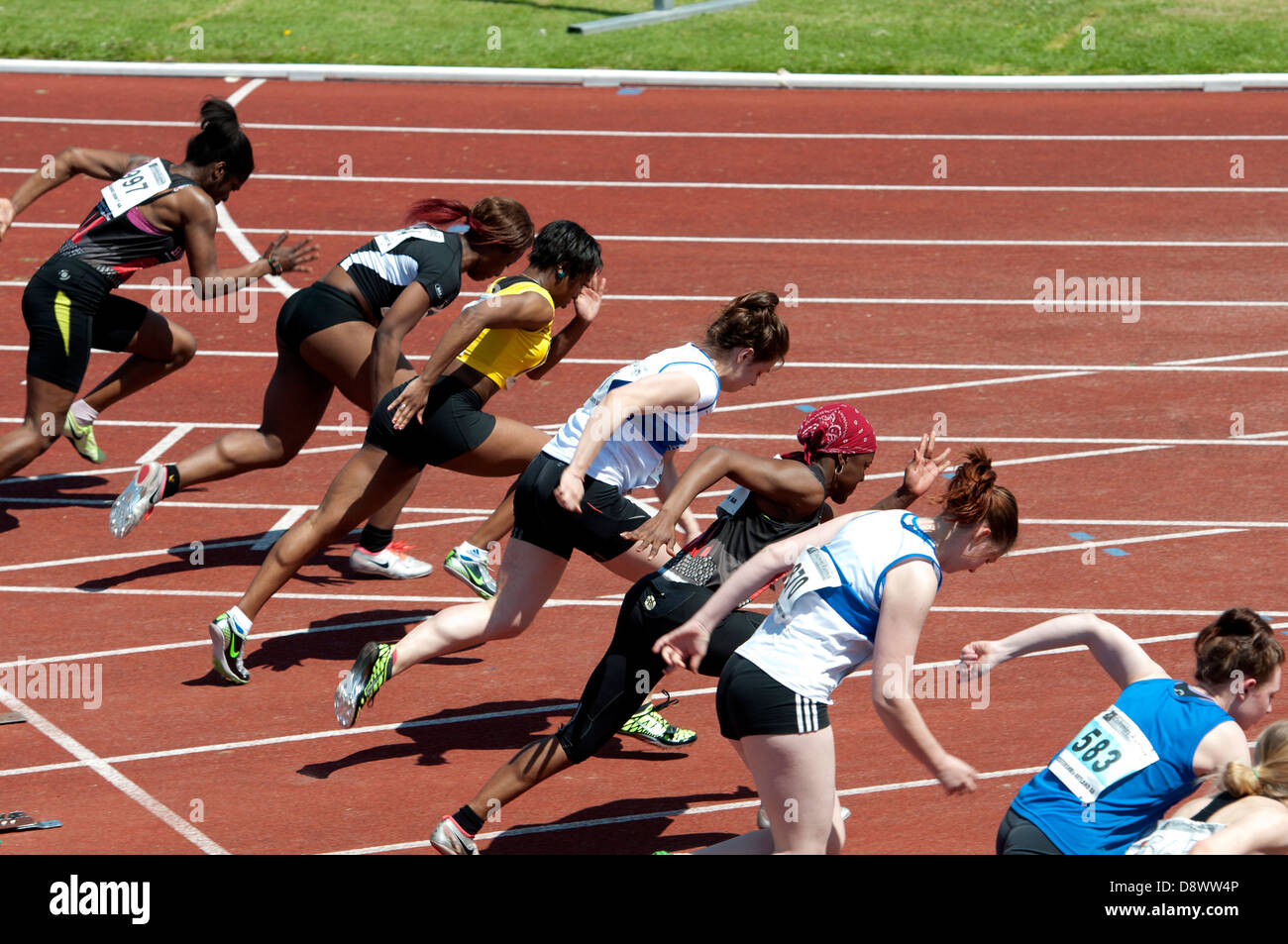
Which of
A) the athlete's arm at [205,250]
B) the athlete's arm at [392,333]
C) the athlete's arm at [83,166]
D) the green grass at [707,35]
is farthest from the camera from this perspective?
the green grass at [707,35]

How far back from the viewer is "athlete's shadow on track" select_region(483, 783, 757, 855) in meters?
5.64

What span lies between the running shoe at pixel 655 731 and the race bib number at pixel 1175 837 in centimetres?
232

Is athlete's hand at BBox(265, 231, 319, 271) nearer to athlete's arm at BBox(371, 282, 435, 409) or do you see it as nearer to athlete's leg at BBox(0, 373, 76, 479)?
athlete's arm at BBox(371, 282, 435, 409)

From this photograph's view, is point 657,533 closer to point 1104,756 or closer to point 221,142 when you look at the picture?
point 1104,756

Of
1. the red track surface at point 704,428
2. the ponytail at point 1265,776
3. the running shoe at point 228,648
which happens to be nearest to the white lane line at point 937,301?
the red track surface at point 704,428

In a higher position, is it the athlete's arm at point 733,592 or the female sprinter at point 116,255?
the female sprinter at point 116,255

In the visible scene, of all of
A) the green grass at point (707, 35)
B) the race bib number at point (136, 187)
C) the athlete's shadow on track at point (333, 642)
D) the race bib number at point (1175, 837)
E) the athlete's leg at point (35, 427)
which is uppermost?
the green grass at point (707, 35)

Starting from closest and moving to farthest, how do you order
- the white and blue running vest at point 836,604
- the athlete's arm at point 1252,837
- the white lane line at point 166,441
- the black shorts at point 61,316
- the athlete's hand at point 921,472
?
1. the athlete's arm at point 1252,837
2. the white and blue running vest at point 836,604
3. the athlete's hand at point 921,472
4. the black shorts at point 61,316
5. the white lane line at point 166,441

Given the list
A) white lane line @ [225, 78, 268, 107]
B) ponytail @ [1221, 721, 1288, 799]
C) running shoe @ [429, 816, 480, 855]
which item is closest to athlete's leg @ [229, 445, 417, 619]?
running shoe @ [429, 816, 480, 855]

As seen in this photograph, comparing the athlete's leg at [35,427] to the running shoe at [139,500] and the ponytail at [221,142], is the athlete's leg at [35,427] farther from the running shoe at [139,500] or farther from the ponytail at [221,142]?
the ponytail at [221,142]

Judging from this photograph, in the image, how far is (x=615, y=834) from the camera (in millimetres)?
5738

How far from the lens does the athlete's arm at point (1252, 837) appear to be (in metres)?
4.04
